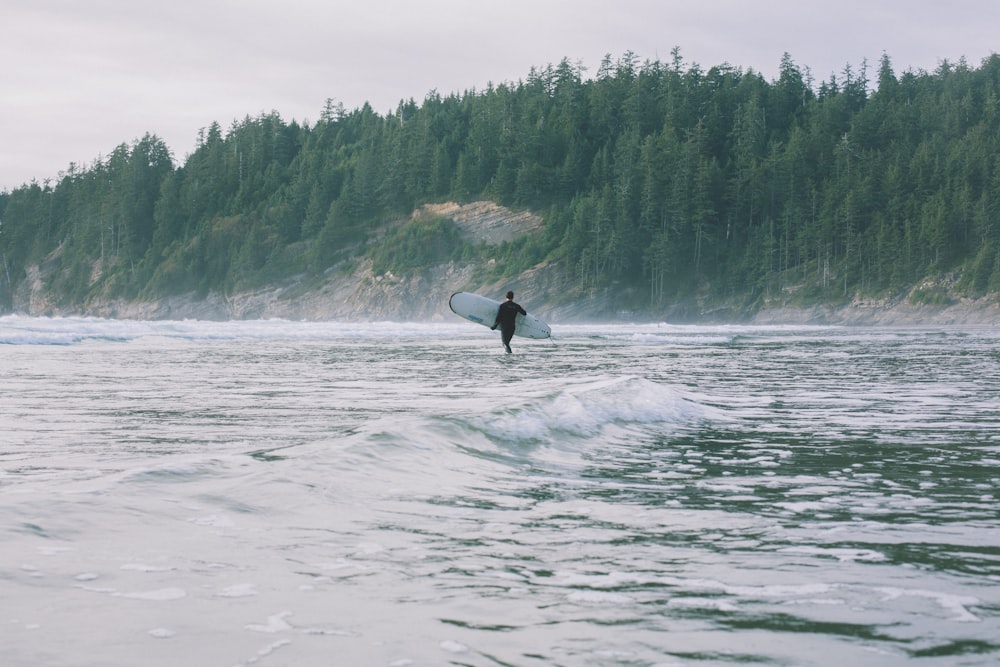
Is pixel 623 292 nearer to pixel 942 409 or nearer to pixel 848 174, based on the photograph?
A: pixel 848 174

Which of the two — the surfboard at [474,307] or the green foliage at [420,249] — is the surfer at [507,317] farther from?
the green foliage at [420,249]

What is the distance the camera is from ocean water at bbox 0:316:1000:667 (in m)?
3.95

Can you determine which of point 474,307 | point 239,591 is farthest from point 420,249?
point 239,591

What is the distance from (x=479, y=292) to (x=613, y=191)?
64.8ft

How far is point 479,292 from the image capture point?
305 feet

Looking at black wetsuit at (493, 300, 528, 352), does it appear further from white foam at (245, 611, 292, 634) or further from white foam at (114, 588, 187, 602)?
white foam at (245, 611, 292, 634)

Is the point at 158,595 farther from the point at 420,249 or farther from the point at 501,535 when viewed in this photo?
the point at 420,249

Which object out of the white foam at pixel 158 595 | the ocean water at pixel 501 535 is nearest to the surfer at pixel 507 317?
the ocean water at pixel 501 535

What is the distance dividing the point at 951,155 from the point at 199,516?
104211 millimetres

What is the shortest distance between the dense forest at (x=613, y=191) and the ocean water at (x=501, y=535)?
3051 inches

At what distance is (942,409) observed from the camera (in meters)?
13.1

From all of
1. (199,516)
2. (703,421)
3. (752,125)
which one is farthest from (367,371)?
(752,125)

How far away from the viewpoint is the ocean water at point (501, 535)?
3949 millimetres

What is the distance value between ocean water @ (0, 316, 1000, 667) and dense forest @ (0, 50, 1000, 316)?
77.5 meters
